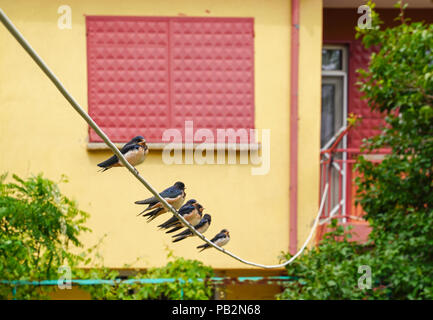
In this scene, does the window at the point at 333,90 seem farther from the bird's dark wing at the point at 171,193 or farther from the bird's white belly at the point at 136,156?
the bird's white belly at the point at 136,156

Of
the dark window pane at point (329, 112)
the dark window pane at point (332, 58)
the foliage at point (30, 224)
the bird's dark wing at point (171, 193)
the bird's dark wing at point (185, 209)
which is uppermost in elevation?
the dark window pane at point (332, 58)

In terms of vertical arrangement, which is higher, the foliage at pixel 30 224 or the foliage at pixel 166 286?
the foliage at pixel 30 224

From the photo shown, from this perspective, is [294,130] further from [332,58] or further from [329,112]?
[332,58]

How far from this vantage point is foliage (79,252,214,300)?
5270 millimetres

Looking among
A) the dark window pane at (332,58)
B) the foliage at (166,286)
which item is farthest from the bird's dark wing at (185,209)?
the dark window pane at (332,58)

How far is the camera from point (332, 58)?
727cm

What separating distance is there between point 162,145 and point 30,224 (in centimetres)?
174

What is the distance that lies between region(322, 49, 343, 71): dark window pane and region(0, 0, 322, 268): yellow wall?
4.25 ft

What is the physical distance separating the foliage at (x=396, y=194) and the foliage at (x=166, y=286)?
2.88 feet

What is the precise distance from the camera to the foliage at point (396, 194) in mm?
4871

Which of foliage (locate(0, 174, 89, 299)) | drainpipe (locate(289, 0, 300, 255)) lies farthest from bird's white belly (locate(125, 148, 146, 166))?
drainpipe (locate(289, 0, 300, 255))

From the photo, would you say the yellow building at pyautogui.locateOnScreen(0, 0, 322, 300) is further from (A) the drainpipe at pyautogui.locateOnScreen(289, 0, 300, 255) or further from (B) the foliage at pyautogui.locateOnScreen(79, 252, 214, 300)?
(B) the foliage at pyautogui.locateOnScreen(79, 252, 214, 300)
